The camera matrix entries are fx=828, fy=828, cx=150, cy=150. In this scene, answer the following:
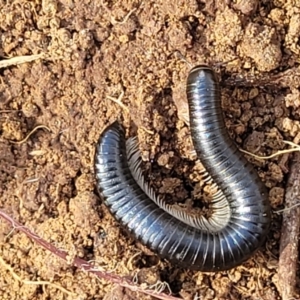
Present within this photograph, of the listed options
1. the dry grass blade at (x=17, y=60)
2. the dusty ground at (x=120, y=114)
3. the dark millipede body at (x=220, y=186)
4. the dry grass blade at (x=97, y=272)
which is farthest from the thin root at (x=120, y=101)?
the dry grass blade at (x=97, y=272)

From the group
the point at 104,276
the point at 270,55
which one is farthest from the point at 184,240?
the point at 270,55

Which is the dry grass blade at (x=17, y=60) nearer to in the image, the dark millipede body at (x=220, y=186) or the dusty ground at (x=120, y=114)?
the dusty ground at (x=120, y=114)

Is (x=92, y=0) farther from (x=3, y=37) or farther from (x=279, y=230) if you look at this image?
(x=279, y=230)

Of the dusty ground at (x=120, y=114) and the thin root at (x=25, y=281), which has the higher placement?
the dusty ground at (x=120, y=114)

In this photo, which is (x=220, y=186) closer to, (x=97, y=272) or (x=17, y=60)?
(x=97, y=272)

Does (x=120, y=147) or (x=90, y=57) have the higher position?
(x=90, y=57)
